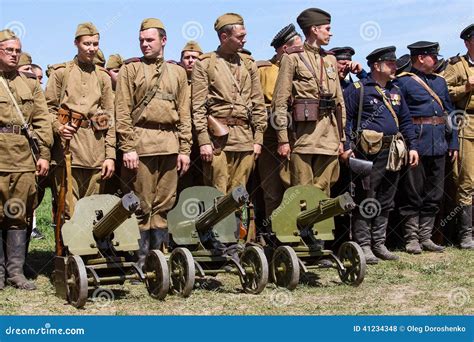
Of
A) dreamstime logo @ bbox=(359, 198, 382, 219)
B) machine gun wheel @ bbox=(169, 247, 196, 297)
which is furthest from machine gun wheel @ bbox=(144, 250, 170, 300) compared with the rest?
dreamstime logo @ bbox=(359, 198, 382, 219)

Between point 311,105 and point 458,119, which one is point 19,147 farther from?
point 458,119

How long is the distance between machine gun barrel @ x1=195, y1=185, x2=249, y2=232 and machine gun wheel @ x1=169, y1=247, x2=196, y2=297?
19.0 inches

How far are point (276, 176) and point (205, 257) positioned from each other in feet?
6.13

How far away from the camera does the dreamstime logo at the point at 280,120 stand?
9438 millimetres

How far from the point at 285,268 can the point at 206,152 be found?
1422mm

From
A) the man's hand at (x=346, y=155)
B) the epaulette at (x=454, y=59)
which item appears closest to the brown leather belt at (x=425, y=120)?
the epaulette at (x=454, y=59)

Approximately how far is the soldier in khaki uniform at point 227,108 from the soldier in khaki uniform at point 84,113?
0.90 meters

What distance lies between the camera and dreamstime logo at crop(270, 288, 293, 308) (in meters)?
8.00

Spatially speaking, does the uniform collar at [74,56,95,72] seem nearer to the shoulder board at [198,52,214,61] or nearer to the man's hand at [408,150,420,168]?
the shoulder board at [198,52,214,61]

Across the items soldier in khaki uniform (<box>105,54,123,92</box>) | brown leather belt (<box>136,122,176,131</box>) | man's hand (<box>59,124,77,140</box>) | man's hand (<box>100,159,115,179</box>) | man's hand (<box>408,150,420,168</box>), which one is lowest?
man's hand (<box>100,159,115,179</box>)

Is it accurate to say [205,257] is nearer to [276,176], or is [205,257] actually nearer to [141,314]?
[141,314]

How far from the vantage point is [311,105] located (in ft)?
31.2

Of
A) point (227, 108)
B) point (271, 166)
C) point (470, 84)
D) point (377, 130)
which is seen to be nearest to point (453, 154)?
point (470, 84)

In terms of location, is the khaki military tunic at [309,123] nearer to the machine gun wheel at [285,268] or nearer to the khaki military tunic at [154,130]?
the khaki military tunic at [154,130]
